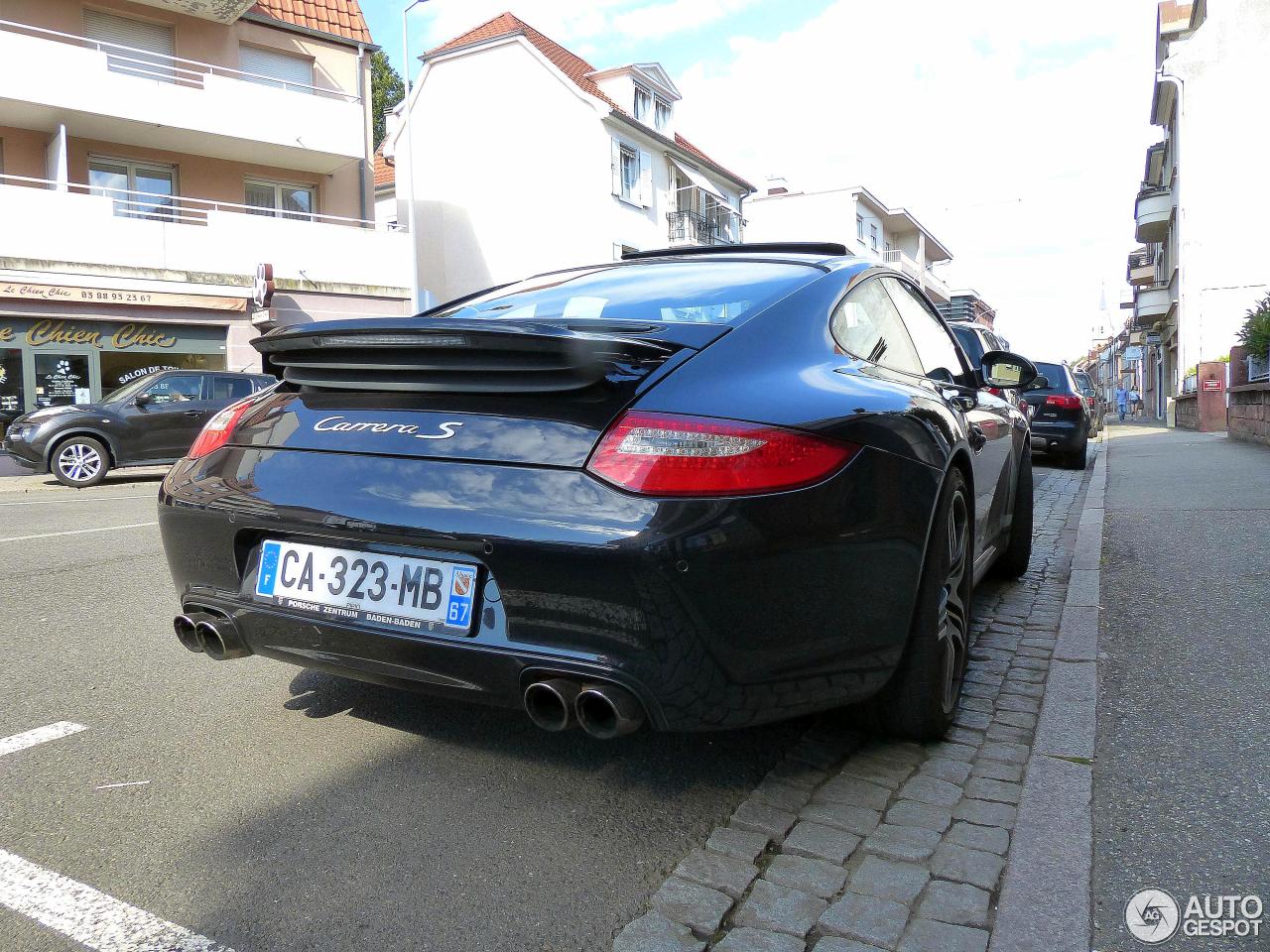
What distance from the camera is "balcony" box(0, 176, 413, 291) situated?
54.6ft

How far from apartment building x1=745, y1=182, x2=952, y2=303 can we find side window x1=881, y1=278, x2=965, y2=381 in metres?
42.9

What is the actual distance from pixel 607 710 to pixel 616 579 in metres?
0.31

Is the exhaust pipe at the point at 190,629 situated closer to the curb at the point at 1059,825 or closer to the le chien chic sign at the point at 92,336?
the curb at the point at 1059,825

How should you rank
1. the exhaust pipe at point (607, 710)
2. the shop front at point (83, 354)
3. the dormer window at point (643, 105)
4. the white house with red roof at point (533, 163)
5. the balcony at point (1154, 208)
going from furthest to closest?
the balcony at point (1154, 208) < the dormer window at point (643, 105) < the white house with red roof at point (533, 163) < the shop front at point (83, 354) < the exhaust pipe at point (607, 710)

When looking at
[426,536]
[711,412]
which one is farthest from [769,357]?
[426,536]

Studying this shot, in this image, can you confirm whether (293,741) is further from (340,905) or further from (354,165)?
(354,165)

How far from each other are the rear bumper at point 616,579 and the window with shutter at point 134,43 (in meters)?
20.6

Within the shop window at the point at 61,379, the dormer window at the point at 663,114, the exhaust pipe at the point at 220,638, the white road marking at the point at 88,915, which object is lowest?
the white road marking at the point at 88,915

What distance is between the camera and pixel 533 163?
29.7 m

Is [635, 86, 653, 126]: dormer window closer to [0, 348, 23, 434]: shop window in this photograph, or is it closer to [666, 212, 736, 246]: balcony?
[666, 212, 736, 246]: balcony

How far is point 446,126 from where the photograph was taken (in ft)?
103

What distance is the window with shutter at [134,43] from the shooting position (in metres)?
19.6

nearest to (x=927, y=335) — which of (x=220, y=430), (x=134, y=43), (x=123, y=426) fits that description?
(x=220, y=430)

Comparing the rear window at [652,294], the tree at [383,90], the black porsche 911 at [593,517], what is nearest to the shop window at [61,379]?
the rear window at [652,294]
